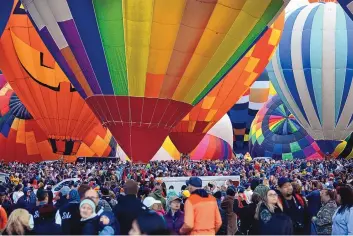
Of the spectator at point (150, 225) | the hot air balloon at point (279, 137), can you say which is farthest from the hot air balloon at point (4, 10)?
the hot air balloon at point (279, 137)

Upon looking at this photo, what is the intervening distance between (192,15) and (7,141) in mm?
11754

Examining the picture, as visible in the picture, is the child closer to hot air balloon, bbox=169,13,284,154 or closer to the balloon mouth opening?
hot air balloon, bbox=169,13,284,154

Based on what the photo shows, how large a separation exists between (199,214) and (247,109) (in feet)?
73.3

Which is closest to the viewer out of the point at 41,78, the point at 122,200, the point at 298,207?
the point at 122,200

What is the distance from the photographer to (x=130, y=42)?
10117 millimetres

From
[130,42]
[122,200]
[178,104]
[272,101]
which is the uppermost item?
[272,101]

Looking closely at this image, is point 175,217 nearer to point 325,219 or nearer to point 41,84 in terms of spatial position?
point 325,219

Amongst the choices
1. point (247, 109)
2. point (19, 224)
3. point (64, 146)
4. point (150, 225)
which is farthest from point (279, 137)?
point (150, 225)

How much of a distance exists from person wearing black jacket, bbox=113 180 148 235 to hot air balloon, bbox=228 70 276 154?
21379 mm

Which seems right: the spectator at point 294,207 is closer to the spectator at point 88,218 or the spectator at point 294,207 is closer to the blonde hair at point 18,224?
the spectator at point 88,218

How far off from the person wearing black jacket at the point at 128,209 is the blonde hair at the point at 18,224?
0.66 metres

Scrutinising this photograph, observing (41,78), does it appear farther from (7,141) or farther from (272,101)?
(272,101)

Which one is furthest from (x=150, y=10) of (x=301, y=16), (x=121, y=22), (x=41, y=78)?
(x=301, y=16)

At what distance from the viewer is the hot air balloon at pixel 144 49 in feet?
32.6
